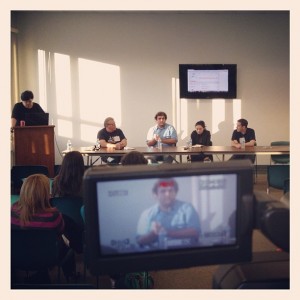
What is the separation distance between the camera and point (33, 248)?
104 inches

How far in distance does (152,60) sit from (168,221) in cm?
805

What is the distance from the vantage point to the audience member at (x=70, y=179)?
3500mm

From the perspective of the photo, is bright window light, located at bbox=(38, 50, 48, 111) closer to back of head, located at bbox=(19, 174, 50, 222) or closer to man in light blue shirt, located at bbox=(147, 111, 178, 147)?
man in light blue shirt, located at bbox=(147, 111, 178, 147)

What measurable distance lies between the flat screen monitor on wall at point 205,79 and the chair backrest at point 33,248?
6691mm

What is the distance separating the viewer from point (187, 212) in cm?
117

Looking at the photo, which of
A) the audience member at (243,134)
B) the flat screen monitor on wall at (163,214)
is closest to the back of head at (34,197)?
the flat screen monitor on wall at (163,214)

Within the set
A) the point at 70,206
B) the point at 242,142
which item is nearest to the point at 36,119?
the point at 70,206

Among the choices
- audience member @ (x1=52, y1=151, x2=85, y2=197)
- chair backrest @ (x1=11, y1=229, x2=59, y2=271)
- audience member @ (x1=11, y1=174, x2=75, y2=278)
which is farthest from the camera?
audience member @ (x1=52, y1=151, x2=85, y2=197)

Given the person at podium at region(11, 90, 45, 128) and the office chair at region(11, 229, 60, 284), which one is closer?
the office chair at region(11, 229, 60, 284)

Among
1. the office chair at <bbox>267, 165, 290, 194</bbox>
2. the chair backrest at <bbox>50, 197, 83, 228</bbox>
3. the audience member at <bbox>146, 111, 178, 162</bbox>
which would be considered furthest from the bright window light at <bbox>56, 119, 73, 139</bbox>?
the chair backrest at <bbox>50, 197, 83, 228</bbox>

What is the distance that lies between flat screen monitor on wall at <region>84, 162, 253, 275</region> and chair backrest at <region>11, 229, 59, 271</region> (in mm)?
1545

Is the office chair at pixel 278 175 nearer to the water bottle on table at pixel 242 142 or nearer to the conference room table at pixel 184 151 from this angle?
the conference room table at pixel 184 151

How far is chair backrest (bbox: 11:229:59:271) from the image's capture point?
2.60 metres

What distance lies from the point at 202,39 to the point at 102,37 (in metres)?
2.15
